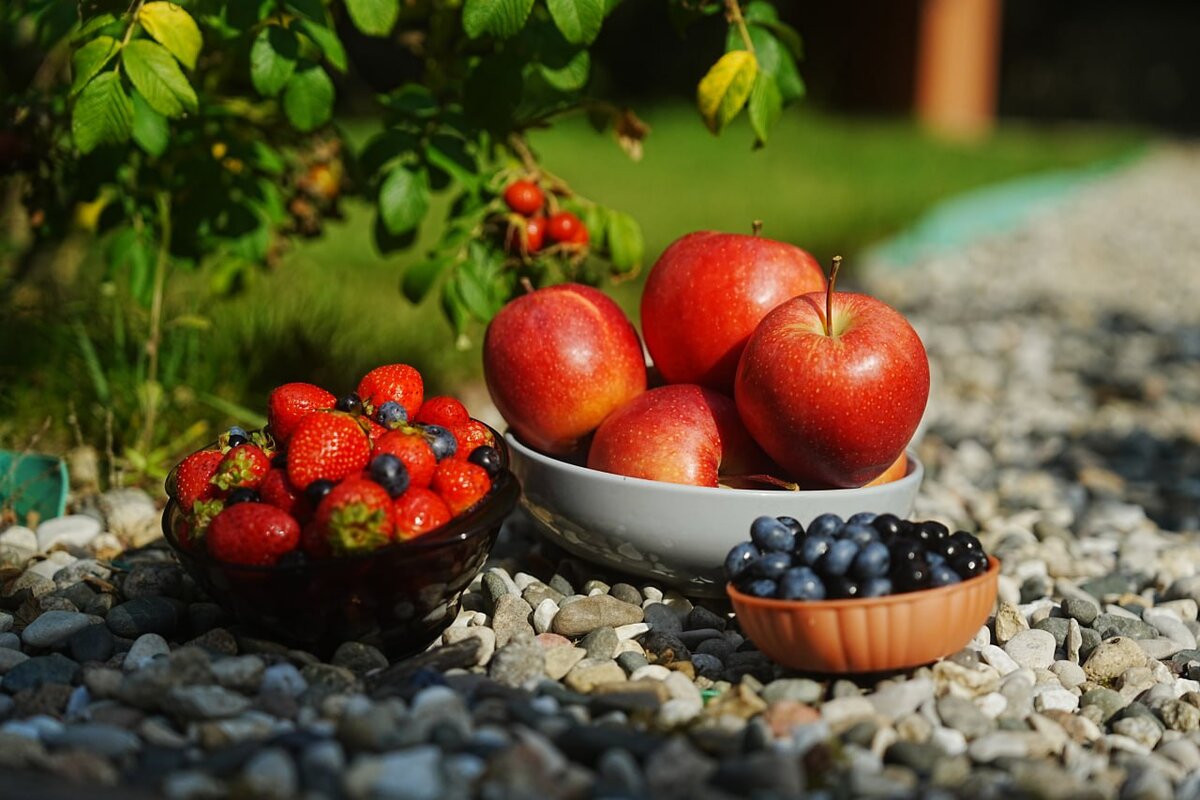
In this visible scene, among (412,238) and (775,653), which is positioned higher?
(412,238)

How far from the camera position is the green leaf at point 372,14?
1974 mm

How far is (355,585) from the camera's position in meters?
1.56

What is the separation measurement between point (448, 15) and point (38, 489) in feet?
4.19

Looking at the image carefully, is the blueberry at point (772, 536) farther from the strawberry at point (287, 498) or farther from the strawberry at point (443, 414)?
the strawberry at point (287, 498)

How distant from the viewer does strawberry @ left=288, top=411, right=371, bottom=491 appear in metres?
1.60

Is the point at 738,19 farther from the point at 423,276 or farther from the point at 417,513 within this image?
the point at 417,513

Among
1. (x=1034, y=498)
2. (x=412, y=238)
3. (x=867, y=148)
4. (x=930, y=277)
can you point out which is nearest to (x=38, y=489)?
(x=412, y=238)

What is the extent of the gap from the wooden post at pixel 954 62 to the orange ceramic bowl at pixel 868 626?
1198cm

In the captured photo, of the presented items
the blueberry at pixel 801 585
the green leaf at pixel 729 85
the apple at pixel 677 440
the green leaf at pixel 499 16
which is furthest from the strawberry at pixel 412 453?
the green leaf at pixel 729 85

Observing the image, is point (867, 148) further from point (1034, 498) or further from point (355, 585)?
point (355, 585)

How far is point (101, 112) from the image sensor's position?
6.34ft

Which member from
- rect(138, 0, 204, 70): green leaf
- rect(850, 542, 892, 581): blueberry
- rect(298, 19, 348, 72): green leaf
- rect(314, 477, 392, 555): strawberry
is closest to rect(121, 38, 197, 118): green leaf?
rect(138, 0, 204, 70): green leaf

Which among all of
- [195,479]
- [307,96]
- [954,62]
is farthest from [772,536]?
[954,62]

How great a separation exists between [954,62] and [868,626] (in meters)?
13.2
